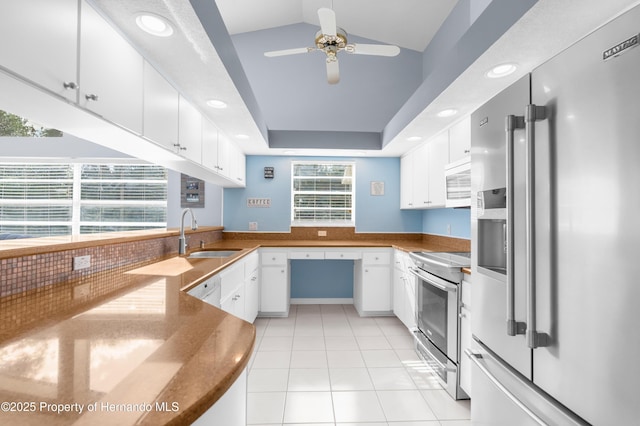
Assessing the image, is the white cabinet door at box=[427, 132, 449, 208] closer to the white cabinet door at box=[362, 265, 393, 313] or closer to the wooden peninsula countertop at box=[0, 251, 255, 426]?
the white cabinet door at box=[362, 265, 393, 313]

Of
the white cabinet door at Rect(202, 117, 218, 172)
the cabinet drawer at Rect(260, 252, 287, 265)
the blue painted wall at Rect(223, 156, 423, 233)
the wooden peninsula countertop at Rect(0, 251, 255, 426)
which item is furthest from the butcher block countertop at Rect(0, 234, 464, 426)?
the blue painted wall at Rect(223, 156, 423, 233)

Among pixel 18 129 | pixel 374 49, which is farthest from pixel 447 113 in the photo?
pixel 18 129

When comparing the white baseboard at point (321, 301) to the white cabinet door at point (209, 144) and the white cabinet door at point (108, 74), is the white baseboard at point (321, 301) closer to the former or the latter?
the white cabinet door at point (209, 144)

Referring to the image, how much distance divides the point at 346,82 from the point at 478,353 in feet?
13.1

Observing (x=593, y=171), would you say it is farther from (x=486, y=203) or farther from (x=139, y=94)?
(x=139, y=94)

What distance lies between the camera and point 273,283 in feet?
12.2

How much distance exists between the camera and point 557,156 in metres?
0.98

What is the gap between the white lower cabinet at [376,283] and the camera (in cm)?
373

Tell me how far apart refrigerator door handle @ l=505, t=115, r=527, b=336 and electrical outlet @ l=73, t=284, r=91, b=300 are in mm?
1779

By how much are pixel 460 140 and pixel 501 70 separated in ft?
2.81

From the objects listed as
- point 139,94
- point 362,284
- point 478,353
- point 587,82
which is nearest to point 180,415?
point 587,82

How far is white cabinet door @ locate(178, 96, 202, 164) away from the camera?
2133mm

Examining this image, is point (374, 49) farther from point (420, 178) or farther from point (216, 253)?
point (216, 253)

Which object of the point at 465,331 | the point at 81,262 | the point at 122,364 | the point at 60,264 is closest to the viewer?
the point at 122,364
